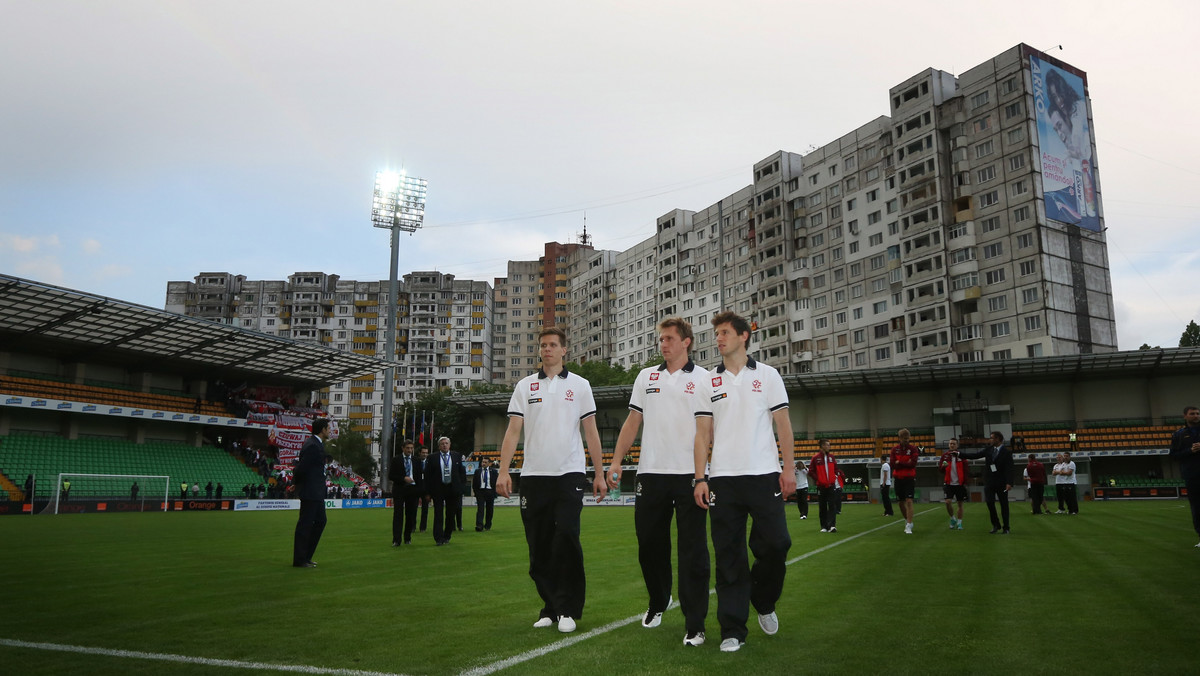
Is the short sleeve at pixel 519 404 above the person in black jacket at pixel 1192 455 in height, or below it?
above

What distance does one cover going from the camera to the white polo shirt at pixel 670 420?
20.7 ft

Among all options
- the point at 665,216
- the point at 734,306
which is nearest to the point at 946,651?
the point at 734,306

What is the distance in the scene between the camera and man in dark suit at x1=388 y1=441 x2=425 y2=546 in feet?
52.4

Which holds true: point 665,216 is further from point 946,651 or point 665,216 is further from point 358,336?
point 946,651

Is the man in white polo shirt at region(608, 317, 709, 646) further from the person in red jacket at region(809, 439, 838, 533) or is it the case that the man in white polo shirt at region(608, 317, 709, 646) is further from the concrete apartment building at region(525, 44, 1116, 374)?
the concrete apartment building at region(525, 44, 1116, 374)

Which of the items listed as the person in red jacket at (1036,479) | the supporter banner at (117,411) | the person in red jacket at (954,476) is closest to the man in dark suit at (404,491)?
the person in red jacket at (954,476)

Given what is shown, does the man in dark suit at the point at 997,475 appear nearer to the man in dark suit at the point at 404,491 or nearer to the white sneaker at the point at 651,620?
the man in dark suit at the point at 404,491

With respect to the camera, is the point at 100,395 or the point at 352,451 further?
the point at 352,451

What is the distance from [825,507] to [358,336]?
13819 centimetres

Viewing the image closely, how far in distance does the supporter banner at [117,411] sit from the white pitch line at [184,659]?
48.7m

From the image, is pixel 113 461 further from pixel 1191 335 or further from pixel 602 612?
pixel 1191 335

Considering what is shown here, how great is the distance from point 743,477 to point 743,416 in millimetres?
471

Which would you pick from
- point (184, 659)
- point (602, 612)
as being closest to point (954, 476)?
point (602, 612)

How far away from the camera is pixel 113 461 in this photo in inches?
1918
